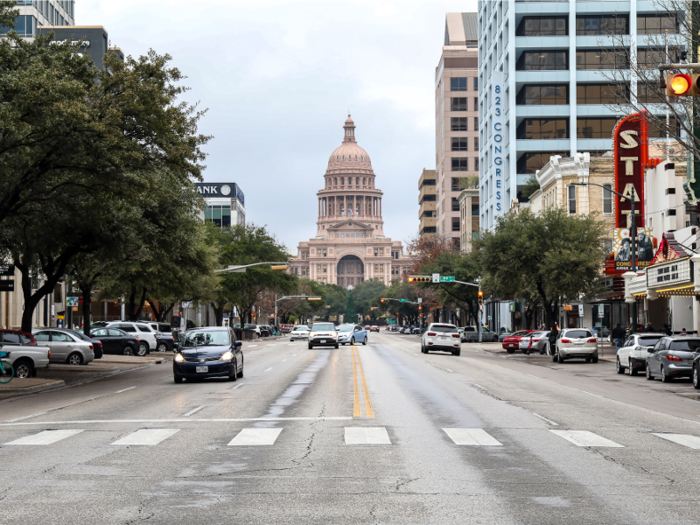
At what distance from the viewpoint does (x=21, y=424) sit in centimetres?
1548

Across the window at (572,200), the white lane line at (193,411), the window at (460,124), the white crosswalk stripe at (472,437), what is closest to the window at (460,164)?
the window at (460,124)

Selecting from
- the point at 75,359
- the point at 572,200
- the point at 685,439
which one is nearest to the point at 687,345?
the point at 685,439

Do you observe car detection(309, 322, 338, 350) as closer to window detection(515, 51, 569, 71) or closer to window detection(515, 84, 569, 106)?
window detection(515, 84, 569, 106)

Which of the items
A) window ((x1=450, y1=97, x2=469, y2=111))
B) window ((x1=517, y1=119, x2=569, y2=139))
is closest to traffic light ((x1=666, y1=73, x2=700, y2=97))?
window ((x1=517, y1=119, x2=569, y2=139))

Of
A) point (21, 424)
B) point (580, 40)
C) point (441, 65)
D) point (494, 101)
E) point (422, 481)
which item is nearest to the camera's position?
point (422, 481)

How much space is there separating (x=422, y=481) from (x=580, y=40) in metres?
79.9

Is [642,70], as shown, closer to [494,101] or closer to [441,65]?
[494,101]

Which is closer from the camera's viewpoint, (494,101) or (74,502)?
(74,502)

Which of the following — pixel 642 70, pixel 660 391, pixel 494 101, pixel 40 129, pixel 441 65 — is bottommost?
pixel 660 391

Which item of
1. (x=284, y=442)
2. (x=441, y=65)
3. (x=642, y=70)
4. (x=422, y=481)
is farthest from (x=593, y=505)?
(x=441, y=65)

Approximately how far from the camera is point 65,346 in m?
34.6

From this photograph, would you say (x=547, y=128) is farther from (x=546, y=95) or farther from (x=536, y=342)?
(x=536, y=342)

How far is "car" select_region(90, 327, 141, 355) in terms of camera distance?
4531 centimetres

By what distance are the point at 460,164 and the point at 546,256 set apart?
91.9 metres
